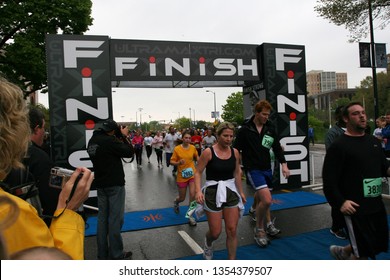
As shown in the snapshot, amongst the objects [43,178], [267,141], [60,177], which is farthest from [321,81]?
[60,177]

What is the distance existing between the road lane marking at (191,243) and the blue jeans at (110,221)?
3.72 ft

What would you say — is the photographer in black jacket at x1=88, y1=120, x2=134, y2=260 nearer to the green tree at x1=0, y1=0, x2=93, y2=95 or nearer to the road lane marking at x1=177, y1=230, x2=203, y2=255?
the road lane marking at x1=177, y1=230, x2=203, y2=255

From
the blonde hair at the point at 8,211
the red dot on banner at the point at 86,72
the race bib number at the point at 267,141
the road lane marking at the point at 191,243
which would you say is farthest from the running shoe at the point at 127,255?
the red dot on banner at the point at 86,72

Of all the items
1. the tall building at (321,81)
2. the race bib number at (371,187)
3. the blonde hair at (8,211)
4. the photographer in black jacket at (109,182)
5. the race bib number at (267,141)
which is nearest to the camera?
the blonde hair at (8,211)

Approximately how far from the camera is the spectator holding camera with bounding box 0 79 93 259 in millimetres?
987

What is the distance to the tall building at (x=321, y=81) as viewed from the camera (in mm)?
151750

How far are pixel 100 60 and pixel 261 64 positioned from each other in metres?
4.63

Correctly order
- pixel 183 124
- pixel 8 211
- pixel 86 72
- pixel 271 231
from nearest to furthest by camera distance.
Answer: pixel 8 211 → pixel 271 231 → pixel 86 72 → pixel 183 124

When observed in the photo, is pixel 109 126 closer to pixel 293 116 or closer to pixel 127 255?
pixel 127 255

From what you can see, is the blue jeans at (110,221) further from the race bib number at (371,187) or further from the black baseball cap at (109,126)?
the race bib number at (371,187)

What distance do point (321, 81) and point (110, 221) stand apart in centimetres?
16754

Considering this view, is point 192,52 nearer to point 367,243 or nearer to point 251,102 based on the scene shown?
point 251,102

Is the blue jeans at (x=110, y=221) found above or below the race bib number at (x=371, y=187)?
below

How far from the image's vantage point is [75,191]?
1455 millimetres
